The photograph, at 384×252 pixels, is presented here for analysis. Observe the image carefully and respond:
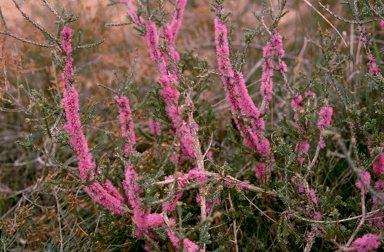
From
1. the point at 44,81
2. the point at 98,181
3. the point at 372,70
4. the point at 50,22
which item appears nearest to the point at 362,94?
the point at 372,70

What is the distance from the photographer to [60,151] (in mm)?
3250

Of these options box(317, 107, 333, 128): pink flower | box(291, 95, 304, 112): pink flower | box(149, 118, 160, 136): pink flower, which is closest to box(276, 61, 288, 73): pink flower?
box(291, 95, 304, 112): pink flower

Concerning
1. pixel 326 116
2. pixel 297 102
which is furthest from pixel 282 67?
pixel 326 116

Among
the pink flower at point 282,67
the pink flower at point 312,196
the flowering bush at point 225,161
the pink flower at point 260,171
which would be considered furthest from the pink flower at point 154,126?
the pink flower at point 312,196

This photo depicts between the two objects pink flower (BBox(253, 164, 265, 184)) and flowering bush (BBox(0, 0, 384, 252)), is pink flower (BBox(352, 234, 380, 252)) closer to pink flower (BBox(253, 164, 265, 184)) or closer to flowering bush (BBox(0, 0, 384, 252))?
flowering bush (BBox(0, 0, 384, 252))

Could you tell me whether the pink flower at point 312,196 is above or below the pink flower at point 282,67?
below

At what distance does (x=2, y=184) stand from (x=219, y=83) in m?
2.90

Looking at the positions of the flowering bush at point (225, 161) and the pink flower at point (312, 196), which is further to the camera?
the pink flower at point (312, 196)

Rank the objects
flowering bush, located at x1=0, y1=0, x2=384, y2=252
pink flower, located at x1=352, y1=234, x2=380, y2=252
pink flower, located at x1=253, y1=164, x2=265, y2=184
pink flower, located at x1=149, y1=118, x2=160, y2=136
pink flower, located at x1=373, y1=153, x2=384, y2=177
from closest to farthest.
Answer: pink flower, located at x1=352, y1=234, x2=380, y2=252 → flowering bush, located at x1=0, y1=0, x2=384, y2=252 → pink flower, located at x1=373, y1=153, x2=384, y2=177 → pink flower, located at x1=253, y1=164, x2=265, y2=184 → pink flower, located at x1=149, y1=118, x2=160, y2=136

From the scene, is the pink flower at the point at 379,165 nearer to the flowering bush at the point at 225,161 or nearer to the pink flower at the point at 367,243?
the flowering bush at the point at 225,161

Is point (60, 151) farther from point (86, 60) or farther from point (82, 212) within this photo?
point (86, 60)

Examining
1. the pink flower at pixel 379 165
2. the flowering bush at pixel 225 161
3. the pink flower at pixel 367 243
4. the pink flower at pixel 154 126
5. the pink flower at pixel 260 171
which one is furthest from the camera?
the pink flower at pixel 154 126

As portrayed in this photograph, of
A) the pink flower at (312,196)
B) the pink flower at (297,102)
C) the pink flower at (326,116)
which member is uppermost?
the pink flower at (297,102)

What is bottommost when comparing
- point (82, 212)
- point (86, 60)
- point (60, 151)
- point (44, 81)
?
point (82, 212)
